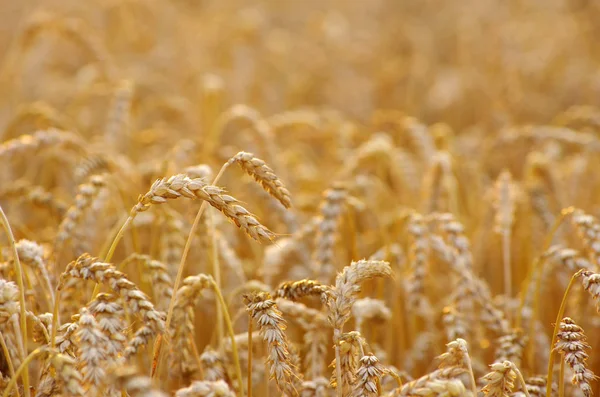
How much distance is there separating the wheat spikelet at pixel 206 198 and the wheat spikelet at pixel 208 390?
30 cm

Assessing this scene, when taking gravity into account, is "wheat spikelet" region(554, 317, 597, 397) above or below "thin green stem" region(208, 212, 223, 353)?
below

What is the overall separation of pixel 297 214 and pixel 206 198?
1601 millimetres

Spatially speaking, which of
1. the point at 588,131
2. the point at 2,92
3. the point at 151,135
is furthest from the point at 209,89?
the point at 588,131

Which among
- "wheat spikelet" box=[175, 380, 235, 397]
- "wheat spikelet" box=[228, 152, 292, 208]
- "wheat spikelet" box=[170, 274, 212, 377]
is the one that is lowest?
"wheat spikelet" box=[175, 380, 235, 397]

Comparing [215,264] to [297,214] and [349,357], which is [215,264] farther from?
[297,214]

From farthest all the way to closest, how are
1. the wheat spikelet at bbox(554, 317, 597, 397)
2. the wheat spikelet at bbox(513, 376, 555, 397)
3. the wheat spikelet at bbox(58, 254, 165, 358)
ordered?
the wheat spikelet at bbox(513, 376, 555, 397)
the wheat spikelet at bbox(554, 317, 597, 397)
the wheat spikelet at bbox(58, 254, 165, 358)

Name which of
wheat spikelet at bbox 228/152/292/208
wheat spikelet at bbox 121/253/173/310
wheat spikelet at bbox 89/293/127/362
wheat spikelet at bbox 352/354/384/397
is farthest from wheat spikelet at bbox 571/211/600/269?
wheat spikelet at bbox 89/293/127/362

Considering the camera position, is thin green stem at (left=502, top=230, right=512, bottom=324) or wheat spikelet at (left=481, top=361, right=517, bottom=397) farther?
thin green stem at (left=502, top=230, right=512, bottom=324)

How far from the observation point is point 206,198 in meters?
1.25

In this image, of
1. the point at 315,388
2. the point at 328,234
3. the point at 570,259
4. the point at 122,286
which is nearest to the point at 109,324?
the point at 122,286

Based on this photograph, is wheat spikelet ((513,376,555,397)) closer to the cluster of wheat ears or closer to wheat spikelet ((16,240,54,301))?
the cluster of wheat ears

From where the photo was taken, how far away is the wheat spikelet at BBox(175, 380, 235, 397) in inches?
45.8

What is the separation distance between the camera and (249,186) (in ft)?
8.31

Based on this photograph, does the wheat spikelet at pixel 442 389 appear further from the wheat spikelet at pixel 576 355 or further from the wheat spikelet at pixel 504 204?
the wheat spikelet at pixel 504 204
